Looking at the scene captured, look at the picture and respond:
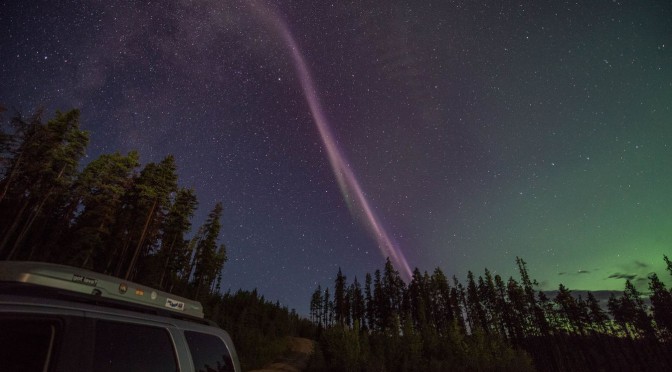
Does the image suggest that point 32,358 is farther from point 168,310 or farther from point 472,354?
point 472,354

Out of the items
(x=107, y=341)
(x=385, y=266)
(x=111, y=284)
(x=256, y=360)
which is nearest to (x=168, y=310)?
(x=111, y=284)

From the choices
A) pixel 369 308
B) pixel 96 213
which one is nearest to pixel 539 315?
pixel 369 308

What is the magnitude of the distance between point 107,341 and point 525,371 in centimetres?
2489

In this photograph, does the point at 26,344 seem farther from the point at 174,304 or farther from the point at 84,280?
the point at 174,304

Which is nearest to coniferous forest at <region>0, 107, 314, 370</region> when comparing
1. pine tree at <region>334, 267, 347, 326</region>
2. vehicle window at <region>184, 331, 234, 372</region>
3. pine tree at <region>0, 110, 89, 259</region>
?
pine tree at <region>0, 110, 89, 259</region>

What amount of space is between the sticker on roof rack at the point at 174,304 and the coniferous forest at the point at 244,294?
48.6 feet

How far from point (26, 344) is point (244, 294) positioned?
39.7m

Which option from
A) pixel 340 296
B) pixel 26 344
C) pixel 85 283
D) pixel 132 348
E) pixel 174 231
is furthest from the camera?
pixel 340 296

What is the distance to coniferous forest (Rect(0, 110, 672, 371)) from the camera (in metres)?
21.0

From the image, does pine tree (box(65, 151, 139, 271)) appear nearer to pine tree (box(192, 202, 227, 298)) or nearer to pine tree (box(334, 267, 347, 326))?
pine tree (box(192, 202, 227, 298))

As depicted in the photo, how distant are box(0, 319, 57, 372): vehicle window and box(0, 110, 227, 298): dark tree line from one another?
33.0 m

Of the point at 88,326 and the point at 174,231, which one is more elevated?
the point at 174,231

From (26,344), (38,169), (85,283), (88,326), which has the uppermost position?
(38,169)

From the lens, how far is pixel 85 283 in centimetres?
293
